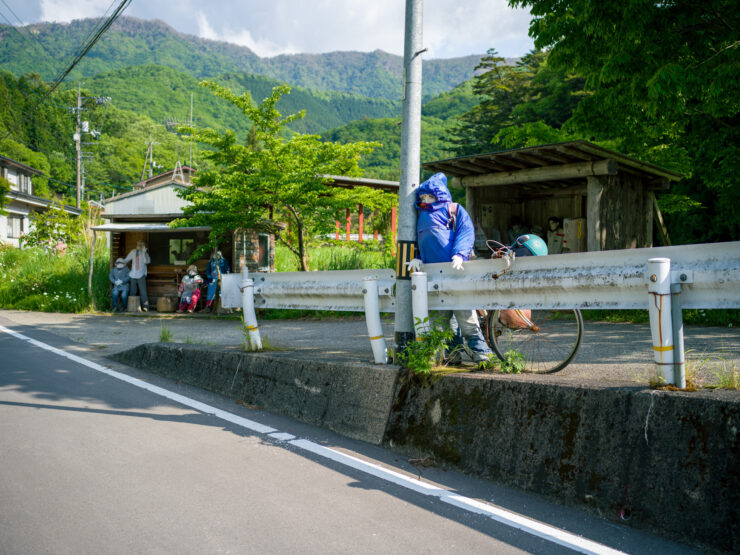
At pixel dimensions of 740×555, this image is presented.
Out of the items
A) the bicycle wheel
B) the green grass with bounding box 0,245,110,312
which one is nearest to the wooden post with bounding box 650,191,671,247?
the bicycle wheel

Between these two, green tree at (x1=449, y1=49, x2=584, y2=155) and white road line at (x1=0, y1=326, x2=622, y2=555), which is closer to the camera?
white road line at (x1=0, y1=326, x2=622, y2=555)

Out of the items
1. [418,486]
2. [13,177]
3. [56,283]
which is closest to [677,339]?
[418,486]

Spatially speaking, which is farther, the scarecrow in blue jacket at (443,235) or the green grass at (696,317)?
the green grass at (696,317)

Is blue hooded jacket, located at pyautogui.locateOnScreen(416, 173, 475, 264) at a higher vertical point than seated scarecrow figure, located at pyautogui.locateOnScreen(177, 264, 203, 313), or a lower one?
higher

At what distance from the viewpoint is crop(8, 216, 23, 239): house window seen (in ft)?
139

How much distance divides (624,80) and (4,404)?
9.50 m

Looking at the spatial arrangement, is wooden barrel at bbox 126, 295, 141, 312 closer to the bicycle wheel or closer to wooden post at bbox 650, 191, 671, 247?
wooden post at bbox 650, 191, 671, 247

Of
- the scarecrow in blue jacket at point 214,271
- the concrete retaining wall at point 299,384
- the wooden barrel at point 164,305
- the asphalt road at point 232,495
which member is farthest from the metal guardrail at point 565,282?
the wooden barrel at point 164,305

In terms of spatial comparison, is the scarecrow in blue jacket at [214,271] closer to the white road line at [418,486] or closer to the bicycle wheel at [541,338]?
the white road line at [418,486]

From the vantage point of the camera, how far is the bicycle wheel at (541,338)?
5055 mm

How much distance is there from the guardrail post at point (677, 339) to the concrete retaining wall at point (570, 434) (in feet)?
0.63

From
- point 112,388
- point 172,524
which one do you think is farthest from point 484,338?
point 112,388

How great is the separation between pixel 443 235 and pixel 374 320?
1.00 meters

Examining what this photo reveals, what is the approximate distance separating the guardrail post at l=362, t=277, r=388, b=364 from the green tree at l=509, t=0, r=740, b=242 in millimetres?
5281
